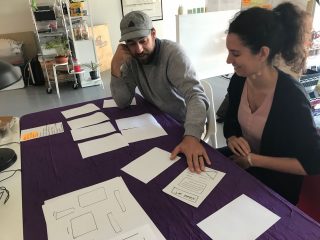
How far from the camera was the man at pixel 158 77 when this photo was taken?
1317mm

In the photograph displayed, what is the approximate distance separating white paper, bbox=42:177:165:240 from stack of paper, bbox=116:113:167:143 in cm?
37

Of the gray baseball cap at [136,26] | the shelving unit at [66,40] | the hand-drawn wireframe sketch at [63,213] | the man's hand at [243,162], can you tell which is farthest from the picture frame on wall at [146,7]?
the hand-drawn wireframe sketch at [63,213]

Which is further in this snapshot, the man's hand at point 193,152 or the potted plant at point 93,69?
the potted plant at point 93,69

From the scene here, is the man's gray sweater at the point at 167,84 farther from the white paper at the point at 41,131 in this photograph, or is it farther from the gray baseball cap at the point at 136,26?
the white paper at the point at 41,131

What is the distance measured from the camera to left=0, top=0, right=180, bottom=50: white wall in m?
4.60

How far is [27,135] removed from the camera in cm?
146

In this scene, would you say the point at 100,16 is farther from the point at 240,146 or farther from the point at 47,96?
the point at 240,146

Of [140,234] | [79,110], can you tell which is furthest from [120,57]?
[140,234]

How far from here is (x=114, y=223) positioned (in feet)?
2.75

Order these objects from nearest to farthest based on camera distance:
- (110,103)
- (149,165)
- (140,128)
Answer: (149,165) → (140,128) → (110,103)

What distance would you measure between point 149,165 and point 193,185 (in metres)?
0.22

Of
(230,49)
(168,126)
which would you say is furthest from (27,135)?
(230,49)

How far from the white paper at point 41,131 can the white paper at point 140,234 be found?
850 mm

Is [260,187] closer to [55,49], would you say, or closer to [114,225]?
[114,225]
